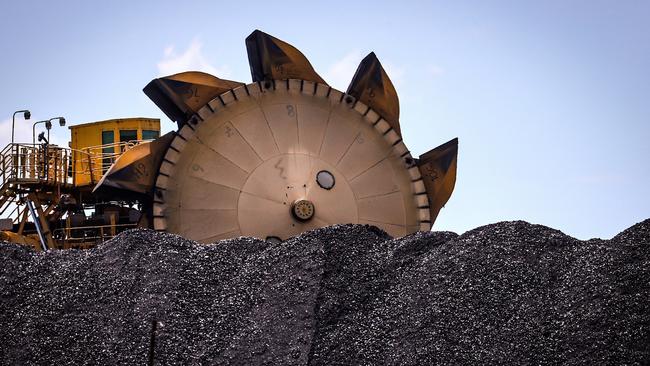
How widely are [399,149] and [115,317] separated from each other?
342 inches

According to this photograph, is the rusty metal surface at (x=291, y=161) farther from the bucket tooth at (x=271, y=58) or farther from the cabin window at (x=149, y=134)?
the cabin window at (x=149, y=134)

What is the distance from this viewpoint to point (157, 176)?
19.3m

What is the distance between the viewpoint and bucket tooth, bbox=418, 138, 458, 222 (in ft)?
69.8

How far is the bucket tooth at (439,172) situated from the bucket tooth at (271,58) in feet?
9.83

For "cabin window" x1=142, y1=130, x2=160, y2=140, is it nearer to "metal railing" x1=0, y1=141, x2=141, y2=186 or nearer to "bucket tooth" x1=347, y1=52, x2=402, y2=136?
"metal railing" x1=0, y1=141, x2=141, y2=186

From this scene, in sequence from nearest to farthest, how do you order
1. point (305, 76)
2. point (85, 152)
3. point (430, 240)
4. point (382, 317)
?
point (382, 317), point (430, 240), point (305, 76), point (85, 152)

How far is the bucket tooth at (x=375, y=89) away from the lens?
69.0ft

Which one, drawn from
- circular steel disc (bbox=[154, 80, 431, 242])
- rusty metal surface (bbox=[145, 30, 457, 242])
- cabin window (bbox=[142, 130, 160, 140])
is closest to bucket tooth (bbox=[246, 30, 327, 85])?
rusty metal surface (bbox=[145, 30, 457, 242])

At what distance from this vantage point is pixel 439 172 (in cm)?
2139

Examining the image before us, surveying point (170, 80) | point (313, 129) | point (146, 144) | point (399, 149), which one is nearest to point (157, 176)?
point (146, 144)

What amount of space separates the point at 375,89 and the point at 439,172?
6.84ft

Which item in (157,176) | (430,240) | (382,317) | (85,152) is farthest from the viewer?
(85,152)

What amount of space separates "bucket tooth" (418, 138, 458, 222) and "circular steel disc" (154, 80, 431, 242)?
0.31 metres

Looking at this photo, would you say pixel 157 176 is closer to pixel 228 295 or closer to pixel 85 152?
pixel 85 152
